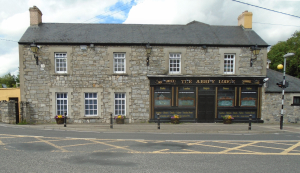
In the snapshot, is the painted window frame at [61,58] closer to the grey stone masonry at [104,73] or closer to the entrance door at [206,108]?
the grey stone masonry at [104,73]

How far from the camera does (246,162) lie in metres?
5.73

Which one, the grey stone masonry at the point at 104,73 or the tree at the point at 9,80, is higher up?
the tree at the point at 9,80

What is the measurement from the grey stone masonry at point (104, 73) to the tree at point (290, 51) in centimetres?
2069

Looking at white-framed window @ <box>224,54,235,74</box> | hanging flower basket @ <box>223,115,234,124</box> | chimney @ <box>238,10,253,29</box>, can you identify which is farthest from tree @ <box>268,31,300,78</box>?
hanging flower basket @ <box>223,115,234,124</box>

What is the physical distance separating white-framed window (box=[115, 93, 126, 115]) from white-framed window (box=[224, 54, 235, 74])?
8227 millimetres

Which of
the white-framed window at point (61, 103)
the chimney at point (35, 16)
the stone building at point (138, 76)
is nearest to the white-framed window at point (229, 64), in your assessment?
the stone building at point (138, 76)

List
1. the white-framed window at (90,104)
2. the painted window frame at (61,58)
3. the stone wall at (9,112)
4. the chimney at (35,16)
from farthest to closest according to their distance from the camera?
the chimney at (35,16) < the white-framed window at (90,104) < the painted window frame at (61,58) < the stone wall at (9,112)

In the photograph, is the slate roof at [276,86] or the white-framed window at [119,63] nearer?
the white-framed window at [119,63]

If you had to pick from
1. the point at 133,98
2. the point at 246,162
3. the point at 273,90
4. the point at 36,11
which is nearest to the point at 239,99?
the point at 273,90

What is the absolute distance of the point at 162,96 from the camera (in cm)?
1398

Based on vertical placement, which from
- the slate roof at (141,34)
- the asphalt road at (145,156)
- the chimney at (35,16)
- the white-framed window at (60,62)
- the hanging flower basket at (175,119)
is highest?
the chimney at (35,16)

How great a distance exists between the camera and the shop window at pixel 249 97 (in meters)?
14.2

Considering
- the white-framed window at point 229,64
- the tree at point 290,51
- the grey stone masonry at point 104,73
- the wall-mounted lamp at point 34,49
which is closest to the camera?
the wall-mounted lamp at point 34,49

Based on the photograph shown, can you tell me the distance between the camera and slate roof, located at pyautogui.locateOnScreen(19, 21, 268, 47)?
13.8 meters
